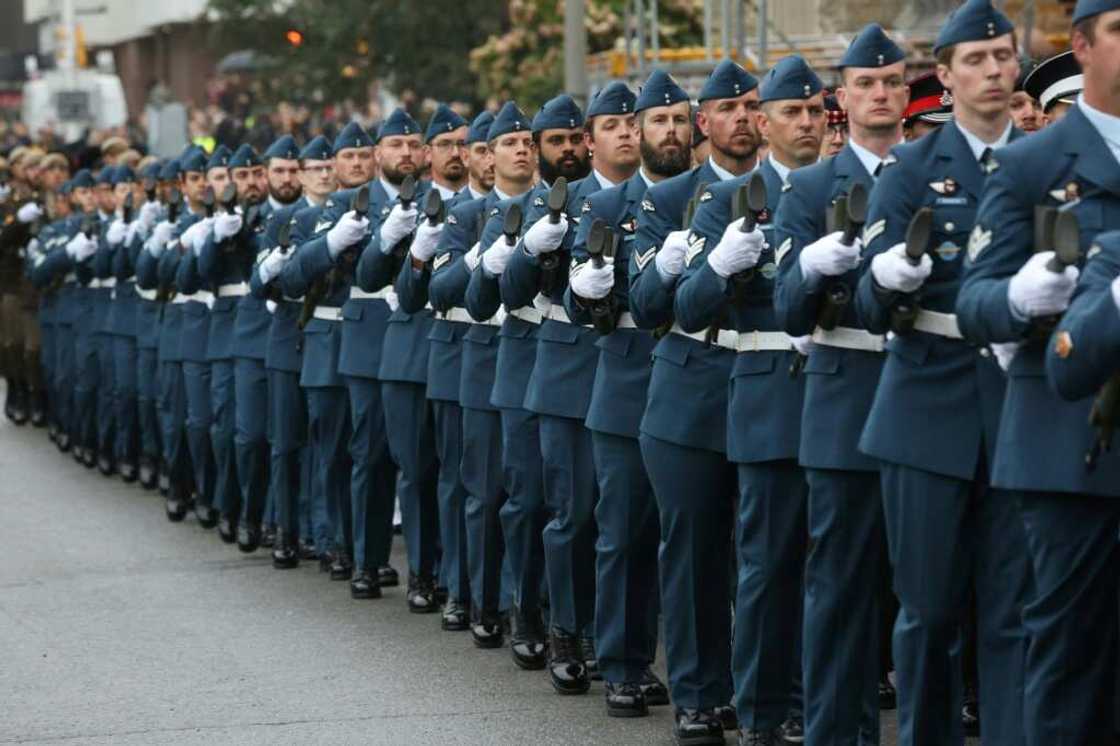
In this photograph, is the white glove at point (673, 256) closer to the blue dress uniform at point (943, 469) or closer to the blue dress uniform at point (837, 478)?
the blue dress uniform at point (837, 478)

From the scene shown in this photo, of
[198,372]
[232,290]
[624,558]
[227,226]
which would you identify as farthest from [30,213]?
[624,558]

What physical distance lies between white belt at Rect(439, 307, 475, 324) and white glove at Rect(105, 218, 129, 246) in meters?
6.54

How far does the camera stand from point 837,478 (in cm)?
730

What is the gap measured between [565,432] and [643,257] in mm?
1149

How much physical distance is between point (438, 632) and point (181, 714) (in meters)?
1.92

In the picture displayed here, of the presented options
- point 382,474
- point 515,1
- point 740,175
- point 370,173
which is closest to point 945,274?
point 740,175

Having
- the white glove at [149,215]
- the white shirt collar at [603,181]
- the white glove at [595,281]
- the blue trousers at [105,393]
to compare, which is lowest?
the blue trousers at [105,393]

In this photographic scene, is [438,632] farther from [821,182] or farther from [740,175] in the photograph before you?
[821,182]

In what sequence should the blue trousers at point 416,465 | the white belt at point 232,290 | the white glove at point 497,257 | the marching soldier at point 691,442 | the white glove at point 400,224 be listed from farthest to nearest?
the white belt at point 232,290
the blue trousers at point 416,465
the white glove at point 400,224
the white glove at point 497,257
the marching soldier at point 691,442

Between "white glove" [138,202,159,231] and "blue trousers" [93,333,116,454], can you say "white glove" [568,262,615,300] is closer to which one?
"white glove" [138,202,159,231]

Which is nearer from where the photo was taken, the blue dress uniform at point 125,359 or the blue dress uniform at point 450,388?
the blue dress uniform at point 450,388

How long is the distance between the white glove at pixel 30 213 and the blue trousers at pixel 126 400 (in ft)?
13.7

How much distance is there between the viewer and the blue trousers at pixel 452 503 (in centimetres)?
1091

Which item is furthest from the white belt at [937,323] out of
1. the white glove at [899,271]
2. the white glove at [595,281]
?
the white glove at [595,281]
